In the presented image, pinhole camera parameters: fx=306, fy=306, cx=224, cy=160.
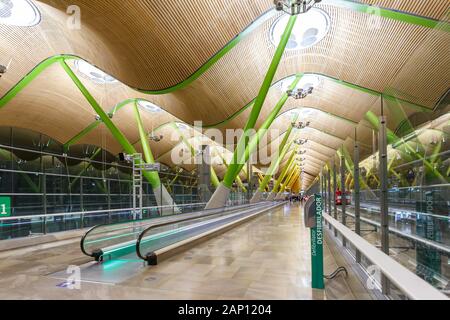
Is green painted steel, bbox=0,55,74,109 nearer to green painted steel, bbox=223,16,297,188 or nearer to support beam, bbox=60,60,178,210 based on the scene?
support beam, bbox=60,60,178,210

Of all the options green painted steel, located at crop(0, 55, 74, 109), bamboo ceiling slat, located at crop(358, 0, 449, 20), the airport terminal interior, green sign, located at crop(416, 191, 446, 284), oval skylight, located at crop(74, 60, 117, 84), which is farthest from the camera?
oval skylight, located at crop(74, 60, 117, 84)

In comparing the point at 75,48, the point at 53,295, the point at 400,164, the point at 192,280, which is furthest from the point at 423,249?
the point at 75,48

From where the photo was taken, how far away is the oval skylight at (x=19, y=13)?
1367cm

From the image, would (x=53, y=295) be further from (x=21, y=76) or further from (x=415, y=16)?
(x=21, y=76)

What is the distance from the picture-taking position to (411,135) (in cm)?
313

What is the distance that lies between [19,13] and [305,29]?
1493 centimetres

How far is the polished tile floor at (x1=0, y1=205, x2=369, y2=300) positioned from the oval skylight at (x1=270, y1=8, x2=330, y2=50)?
1339 cm

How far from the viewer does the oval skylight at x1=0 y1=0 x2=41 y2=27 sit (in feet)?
44.9

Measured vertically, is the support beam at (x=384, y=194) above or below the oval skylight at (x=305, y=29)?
below

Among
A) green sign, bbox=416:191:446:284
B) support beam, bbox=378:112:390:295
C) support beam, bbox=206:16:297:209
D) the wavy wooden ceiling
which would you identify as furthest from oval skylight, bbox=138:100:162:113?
green sign, bbox=416:191:446:284

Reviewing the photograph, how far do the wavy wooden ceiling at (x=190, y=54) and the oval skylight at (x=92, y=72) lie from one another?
58 centimetres

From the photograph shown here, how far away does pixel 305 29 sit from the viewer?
18.1 meters

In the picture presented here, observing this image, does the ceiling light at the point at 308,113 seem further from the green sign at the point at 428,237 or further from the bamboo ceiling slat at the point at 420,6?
the green sign at the point at 428,237

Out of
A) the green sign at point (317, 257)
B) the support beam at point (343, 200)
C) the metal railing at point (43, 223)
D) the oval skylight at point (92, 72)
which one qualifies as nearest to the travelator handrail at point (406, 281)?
the green sign at point (317, 257)
